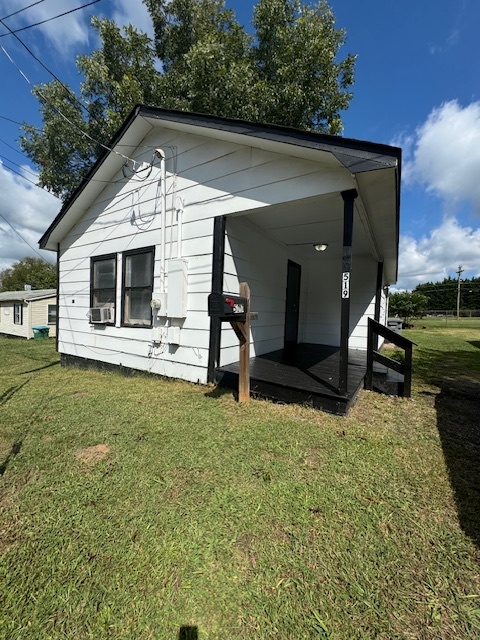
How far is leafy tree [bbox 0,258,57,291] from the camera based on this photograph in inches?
1508

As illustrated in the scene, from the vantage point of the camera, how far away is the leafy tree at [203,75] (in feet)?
29.9

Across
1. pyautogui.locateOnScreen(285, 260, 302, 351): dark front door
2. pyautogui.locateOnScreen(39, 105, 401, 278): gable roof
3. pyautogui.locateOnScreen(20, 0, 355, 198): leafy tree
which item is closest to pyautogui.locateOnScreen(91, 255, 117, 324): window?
pyautogui.locateOnScreen(39, 105, 401, 278): gable roof

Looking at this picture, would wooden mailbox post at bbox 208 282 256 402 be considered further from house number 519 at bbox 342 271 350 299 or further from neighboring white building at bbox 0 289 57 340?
neighboring white building at bbox 0 289 57 340

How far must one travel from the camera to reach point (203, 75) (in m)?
8.96

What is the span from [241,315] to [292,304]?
159 inches

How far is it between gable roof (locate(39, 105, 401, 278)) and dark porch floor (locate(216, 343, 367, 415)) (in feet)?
7.90

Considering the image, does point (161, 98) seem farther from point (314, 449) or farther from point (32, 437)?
point (314, 449)

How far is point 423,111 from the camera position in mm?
7816

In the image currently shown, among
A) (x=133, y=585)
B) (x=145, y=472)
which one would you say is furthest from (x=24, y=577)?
(x=145, y=472)

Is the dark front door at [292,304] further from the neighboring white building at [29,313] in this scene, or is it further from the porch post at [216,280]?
the neighboring white building at [29,313]

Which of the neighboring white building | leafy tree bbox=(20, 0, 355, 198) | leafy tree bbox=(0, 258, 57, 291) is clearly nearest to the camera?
leafy tree bbox=(20, 0, 355, 198)

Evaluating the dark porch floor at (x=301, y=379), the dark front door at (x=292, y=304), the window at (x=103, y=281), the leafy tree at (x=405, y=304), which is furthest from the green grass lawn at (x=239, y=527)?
the leafy tree at (x=405, y=304)

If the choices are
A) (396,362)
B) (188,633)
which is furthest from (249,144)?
(188,633)

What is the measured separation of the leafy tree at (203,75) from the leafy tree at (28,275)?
32.2 m
